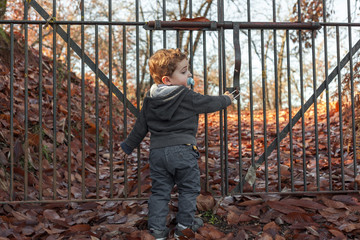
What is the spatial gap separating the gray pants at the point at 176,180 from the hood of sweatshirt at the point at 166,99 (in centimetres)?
26

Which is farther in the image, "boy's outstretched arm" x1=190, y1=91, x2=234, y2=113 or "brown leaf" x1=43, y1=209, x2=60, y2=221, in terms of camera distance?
"brown leaf" x1=43, y1=209, x2=60, y2=221

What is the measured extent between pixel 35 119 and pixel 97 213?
6.29ft

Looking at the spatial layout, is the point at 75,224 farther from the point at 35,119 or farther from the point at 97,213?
the point at 35,119

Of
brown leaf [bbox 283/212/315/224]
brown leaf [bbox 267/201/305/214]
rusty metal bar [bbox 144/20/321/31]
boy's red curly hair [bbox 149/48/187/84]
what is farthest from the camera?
rusty metal bar [bbox 144/20/321/31]

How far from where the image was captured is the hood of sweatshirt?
8.61 ft

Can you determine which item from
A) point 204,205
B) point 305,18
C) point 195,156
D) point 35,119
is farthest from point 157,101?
point 305,18

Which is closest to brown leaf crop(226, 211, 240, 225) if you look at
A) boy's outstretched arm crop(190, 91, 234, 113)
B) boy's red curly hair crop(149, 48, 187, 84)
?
boy's outstretched arm crop(190, 91, 234, 113)

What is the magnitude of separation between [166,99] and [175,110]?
0.10 m

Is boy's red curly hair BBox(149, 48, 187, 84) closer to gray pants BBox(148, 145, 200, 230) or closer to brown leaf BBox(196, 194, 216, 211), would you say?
gray pants BBox(148, 145, 200, 230)

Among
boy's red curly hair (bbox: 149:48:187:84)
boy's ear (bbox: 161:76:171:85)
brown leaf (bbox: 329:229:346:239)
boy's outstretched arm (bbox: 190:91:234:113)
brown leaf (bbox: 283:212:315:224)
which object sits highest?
boy's red curly hair (bbox: 149:48:187:84)

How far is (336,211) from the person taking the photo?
2.91 meters

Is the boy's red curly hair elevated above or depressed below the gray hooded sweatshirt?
above

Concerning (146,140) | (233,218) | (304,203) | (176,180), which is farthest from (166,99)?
(146,140)

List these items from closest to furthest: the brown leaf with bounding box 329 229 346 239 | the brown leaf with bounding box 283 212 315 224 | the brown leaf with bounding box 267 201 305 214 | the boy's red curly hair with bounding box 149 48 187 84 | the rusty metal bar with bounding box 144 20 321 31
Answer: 1. the brown leaf with bounding box 329 229 346 239
2. the boy's red curly hair with bounding box 149 48 187 84
3. the brown leaf with bounding box 283 212 315 224
4. the brown leaf with bounding box 267 201 305 214
5. the rusty metal bar with bounding box 144 20 321 31
